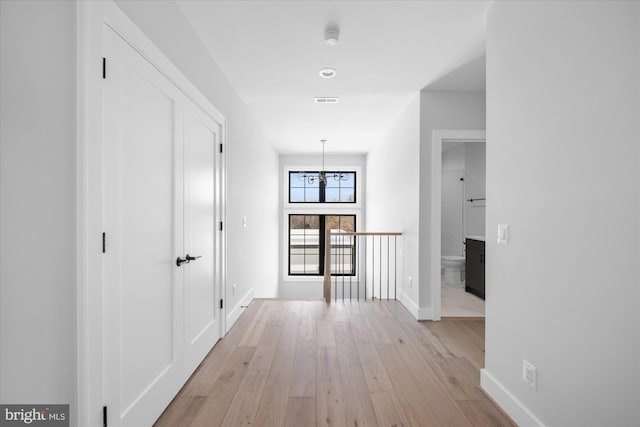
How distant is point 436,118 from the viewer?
3629 millimetres

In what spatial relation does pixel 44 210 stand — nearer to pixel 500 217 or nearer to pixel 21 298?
pixel 21 298

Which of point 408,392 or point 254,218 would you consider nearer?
point 408,392

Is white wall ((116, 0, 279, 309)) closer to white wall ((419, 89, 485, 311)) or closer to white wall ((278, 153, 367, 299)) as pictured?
white wall ((278, 153, 367, 299))

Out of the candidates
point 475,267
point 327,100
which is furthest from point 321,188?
point 475,267

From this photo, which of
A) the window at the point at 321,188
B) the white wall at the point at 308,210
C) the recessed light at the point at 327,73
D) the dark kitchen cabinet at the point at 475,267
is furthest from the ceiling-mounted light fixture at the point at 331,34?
the window at the point at 321,188

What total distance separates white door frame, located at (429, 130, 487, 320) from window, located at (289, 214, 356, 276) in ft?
12.6

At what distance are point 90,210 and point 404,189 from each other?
359 cm

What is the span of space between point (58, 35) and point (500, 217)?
7.84 feet

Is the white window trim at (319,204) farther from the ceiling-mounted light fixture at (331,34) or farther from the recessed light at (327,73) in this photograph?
the ceiling-mounted light fixture at (331,34)

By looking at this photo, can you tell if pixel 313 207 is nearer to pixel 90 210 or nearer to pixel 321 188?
pixel 321 188

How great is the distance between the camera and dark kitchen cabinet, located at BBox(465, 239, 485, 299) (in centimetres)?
455

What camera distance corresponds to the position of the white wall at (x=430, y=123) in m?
3.62

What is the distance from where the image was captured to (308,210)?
24.4 feet

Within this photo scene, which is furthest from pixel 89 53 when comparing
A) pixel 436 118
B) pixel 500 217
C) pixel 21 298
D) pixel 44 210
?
pixel 436 118
